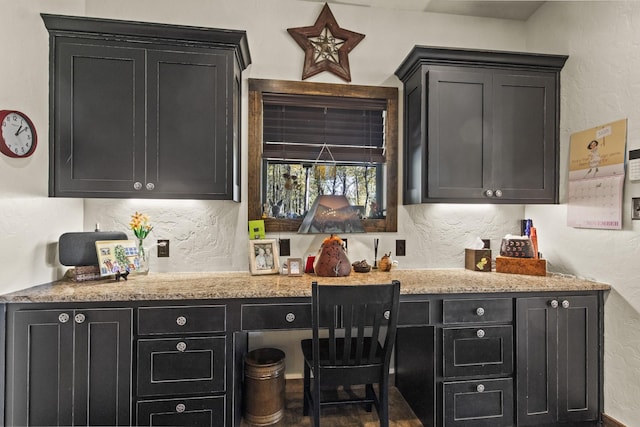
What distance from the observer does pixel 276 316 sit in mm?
1806

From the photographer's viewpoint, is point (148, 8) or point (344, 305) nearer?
point (344, 305)

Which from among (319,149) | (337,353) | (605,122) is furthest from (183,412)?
(605,122)

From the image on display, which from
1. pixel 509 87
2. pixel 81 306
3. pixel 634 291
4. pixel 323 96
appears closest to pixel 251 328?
pixel 81 306

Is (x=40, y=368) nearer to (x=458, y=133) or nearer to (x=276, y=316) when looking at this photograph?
(x=276, y=316)

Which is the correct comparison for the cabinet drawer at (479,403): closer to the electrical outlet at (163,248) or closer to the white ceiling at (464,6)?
the electrical outlet at (163,248)

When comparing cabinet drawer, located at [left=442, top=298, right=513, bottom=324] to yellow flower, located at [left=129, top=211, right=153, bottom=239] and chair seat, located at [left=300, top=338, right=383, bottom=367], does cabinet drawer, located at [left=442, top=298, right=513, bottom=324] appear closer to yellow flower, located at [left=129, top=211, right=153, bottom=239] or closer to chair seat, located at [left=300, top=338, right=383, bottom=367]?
chair seat, located at [left=300, top=338, right=383, bottom=367]

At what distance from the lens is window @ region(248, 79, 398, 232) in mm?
2463

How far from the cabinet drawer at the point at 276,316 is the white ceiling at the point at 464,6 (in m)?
2.26

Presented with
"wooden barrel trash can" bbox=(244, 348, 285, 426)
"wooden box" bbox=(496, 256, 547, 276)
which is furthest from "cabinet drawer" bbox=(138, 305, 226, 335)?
"wooden box" bbox=(496, 256, 547, 276)

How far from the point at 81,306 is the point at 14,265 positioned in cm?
43

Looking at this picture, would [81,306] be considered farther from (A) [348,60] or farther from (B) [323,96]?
(A) [348,60]

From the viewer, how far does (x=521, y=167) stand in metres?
2.32

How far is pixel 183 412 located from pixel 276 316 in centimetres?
68

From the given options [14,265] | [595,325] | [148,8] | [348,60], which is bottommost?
[595,325]
